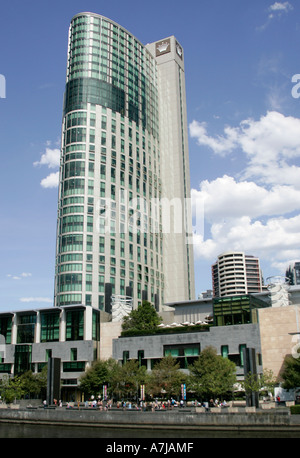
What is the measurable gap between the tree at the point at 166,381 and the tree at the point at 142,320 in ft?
73.8

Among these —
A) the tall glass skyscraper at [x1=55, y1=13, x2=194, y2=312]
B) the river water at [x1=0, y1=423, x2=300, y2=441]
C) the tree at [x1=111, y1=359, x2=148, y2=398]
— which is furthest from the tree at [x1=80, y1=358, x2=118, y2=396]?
the tall glass skyscraper at [x1=55, y1=13, x2=194, y2=312]

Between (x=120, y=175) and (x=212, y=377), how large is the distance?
83706 mm

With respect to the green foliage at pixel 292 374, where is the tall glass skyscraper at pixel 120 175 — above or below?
above

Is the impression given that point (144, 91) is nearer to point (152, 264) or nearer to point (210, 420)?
point (152, 264)

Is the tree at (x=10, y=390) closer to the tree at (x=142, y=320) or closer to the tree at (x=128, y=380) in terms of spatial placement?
the tree at (x=128, y=380)

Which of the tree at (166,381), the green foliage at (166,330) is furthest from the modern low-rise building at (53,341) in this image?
the tree at (166,381)

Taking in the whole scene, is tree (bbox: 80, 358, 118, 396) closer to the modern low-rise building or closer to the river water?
the modern low-rise building

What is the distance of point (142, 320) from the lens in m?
105

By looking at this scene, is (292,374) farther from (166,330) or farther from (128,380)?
(166,330)

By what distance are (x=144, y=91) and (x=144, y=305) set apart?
87.5 m

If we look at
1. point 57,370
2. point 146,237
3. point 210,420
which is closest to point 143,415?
point 210,420

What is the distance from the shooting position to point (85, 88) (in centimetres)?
13938

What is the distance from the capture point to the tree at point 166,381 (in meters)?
76.3

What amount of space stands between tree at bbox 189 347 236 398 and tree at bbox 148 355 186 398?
3673 mm
